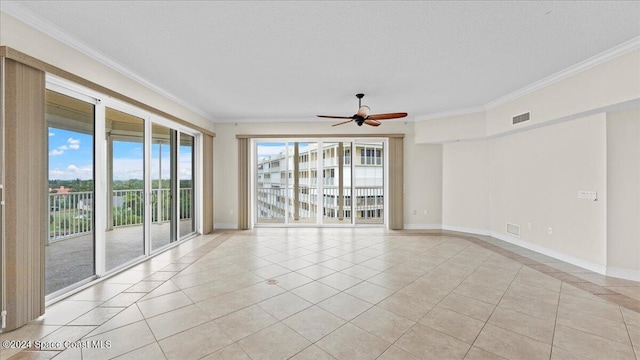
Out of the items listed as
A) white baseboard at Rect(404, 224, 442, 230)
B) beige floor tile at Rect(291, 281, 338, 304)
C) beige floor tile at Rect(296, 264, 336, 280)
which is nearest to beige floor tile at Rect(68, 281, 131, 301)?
beige floor tile at Rect(291, 281, 338, 304)

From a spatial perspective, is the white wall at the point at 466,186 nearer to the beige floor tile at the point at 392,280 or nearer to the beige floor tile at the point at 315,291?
the beige floor tile at the point at 392,280

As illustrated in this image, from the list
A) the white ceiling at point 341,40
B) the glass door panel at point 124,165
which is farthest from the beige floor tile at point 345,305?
the glass door panel at point 124,165

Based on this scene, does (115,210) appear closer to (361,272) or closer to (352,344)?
(361,272)

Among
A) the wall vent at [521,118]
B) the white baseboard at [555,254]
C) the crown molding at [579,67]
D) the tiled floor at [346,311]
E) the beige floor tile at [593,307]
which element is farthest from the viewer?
the wall vent at [521,118]

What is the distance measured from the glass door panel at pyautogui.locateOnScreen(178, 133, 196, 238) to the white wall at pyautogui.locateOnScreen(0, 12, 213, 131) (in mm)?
1216

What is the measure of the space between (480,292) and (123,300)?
4.02 metres

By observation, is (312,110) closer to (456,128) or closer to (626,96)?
(456,128)

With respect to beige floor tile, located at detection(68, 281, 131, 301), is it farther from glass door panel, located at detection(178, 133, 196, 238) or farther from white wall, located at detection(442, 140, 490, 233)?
white wall, located at detection(442, 140, 490, 233)

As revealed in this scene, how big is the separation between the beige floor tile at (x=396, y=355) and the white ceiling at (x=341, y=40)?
112 inches

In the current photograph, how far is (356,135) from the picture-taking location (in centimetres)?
639

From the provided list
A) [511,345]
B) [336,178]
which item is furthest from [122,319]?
[336,178]

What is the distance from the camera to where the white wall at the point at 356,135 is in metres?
6.38

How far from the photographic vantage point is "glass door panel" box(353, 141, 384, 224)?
6.75 meters

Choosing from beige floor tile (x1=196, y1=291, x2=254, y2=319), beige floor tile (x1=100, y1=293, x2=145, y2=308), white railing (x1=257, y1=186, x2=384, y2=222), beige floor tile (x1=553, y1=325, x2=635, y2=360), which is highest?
white railing (x1=257, y1=186, x2=384, y2=222)
